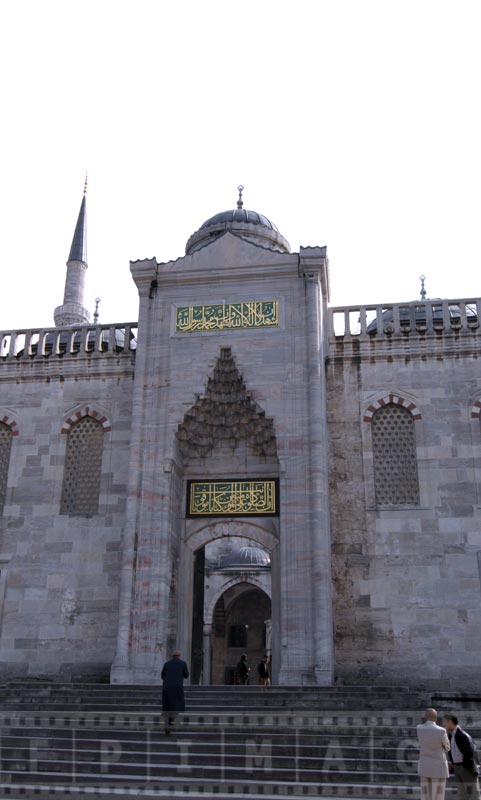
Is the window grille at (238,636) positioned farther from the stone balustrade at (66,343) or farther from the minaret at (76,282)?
the stone balustrade at (66,343)

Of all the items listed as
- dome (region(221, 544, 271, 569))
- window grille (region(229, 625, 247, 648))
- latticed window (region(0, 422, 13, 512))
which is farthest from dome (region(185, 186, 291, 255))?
window grille (region(229, 625, 247, 648))

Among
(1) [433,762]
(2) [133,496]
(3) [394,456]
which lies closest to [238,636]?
(3) [394,456]

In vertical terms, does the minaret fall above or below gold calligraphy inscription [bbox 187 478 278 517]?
above

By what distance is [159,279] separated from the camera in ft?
53.5

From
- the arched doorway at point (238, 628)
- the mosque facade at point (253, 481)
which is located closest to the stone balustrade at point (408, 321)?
the mosque facade at point (253, 481)

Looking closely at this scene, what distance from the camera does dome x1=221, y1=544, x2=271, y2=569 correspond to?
29.8 m

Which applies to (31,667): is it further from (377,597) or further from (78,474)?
(377,597)

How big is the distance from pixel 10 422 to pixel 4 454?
711 millimetres

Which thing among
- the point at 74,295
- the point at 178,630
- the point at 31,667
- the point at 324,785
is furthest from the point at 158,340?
the point at 74,295

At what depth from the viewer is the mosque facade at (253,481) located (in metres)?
14.1

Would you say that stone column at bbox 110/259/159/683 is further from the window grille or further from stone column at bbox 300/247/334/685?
the window grille

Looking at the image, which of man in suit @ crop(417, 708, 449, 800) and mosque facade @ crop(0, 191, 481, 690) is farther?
mosque facade @ crop(0, 191, 481, 690)

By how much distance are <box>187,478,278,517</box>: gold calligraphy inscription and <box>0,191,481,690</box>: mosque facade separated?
0.10ft

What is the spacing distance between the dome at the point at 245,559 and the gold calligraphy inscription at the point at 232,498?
14521 millimetres
